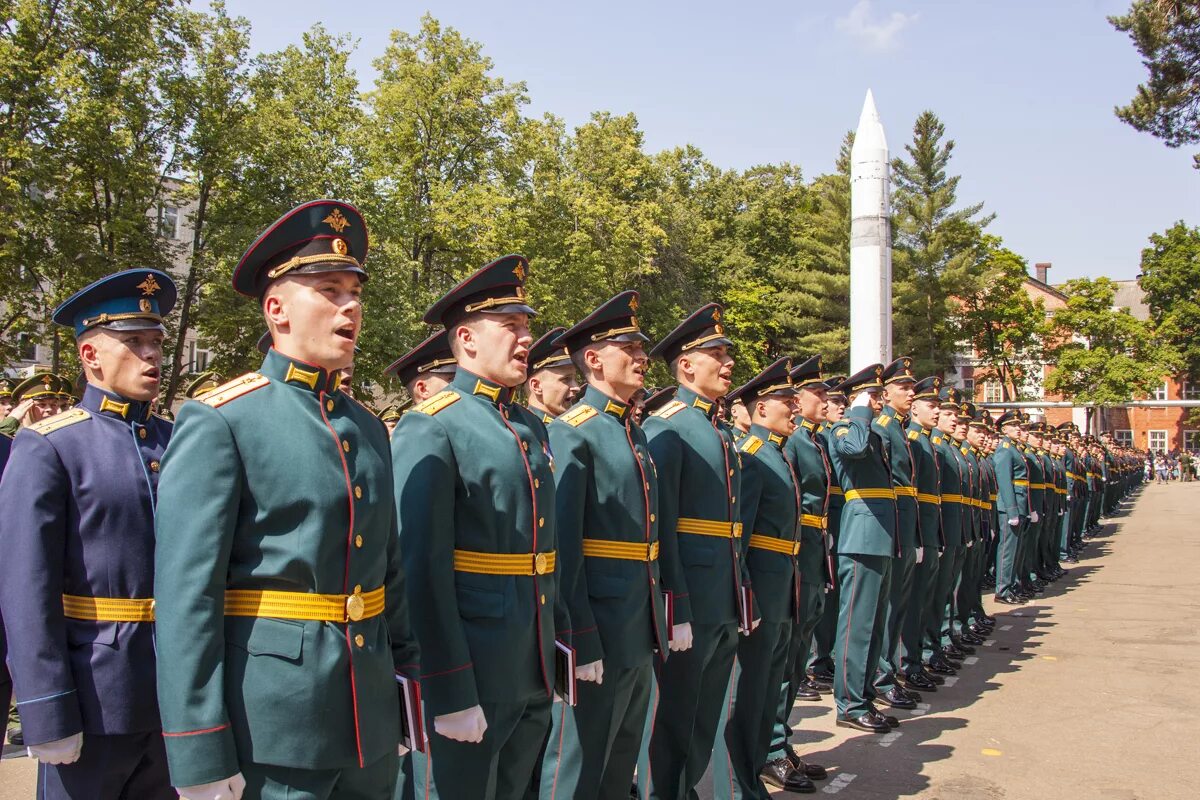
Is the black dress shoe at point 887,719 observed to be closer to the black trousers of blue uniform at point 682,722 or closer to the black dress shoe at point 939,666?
the black dress shoe at point 939,666

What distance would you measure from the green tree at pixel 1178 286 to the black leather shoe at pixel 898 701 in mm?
66914

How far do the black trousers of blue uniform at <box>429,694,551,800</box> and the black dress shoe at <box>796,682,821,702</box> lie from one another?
17.3 feet

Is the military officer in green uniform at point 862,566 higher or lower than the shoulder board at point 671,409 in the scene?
lower

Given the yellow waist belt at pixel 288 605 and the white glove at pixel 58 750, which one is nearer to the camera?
the yellow waist belt at pixel 288 605

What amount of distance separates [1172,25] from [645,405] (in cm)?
1434

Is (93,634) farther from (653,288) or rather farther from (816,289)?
(816,289)

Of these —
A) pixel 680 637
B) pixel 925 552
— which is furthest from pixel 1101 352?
pixel 680 637

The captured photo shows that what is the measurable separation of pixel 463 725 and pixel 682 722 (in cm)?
202

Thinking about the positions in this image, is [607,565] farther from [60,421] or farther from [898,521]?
[898,521]

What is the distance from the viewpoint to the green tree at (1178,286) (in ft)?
222

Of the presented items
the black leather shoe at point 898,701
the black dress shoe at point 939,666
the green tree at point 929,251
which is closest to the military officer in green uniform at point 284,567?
the black leather shoe at point 898,701

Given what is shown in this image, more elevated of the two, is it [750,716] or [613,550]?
[613,550]

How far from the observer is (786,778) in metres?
5.99

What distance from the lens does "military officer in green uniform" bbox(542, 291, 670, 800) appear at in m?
4.21
